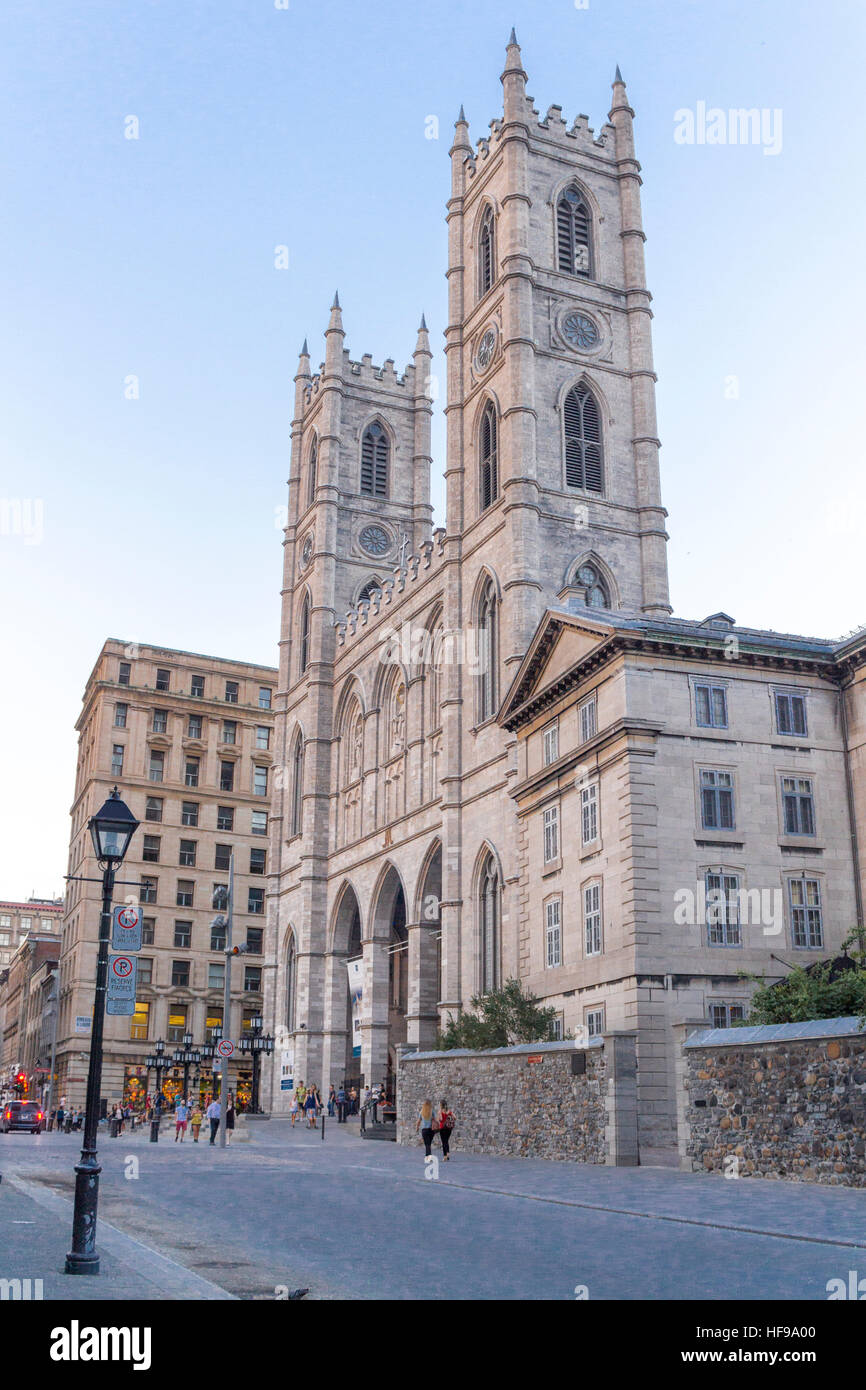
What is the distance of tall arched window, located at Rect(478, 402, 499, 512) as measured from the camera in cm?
5378

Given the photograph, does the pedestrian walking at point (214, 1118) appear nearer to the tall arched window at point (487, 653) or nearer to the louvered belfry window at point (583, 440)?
the tall arched window at point (487, 653)

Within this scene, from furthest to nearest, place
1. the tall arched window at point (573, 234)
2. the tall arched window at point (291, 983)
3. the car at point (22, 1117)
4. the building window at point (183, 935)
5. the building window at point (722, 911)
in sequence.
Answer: the building window at point (183, 935), the tall arched window at point (291, 983), the car at point (22, 1117), the tall arched window at point (573, 234), the building window at point (722, 911)

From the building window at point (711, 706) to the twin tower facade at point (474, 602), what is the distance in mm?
6661

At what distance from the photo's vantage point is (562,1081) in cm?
2694

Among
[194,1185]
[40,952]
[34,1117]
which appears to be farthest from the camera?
[40,952]

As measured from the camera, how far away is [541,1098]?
91.5 ft

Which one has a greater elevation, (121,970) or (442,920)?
(442,920)

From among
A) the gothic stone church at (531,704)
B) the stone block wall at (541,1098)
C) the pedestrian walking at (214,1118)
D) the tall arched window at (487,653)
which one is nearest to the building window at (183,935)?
the gothic stone church at (531,704)

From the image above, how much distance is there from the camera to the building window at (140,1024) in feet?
260

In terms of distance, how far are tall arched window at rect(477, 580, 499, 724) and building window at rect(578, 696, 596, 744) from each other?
15.8 meters

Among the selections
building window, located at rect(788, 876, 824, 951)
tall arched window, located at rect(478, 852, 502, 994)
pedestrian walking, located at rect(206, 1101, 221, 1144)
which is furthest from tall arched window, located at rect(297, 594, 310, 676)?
building window, located at rect(788, 876, 824, 951)

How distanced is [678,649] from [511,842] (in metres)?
16.1
